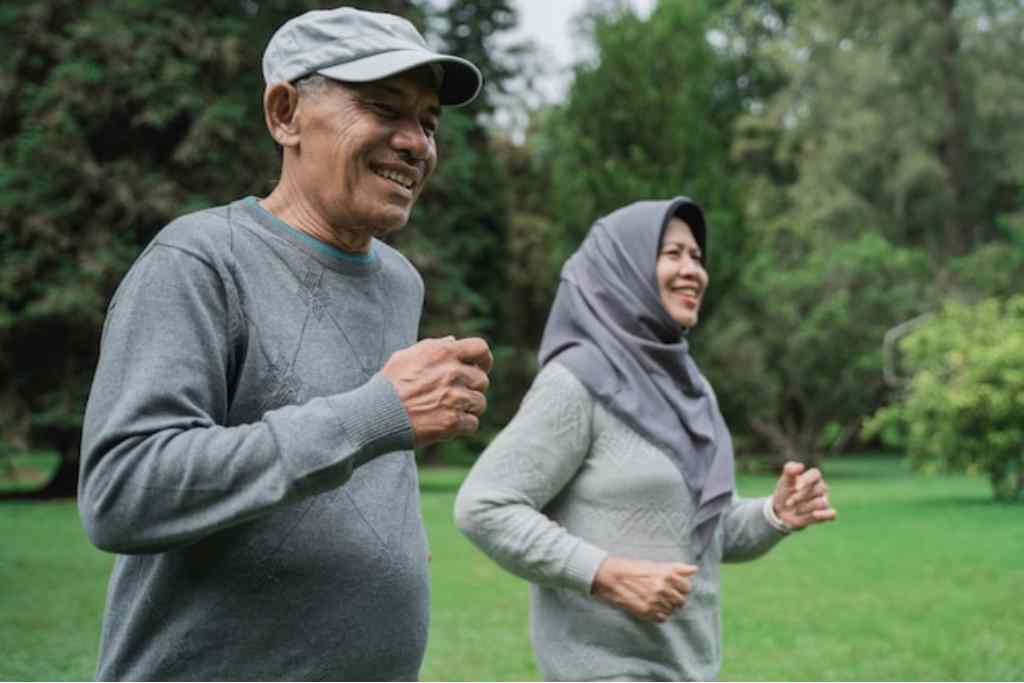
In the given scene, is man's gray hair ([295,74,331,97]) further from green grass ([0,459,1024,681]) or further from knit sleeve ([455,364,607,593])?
green grass ([0,459,1024,681])

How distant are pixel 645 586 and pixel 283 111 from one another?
67.0 inches

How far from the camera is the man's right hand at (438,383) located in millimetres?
1912

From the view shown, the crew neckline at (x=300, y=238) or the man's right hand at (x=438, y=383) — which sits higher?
the crew neckline at (x=300, y=238)

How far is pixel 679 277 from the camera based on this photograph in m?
3.96

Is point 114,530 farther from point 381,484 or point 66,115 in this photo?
point 66,115

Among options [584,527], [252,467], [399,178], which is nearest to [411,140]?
[399,178]

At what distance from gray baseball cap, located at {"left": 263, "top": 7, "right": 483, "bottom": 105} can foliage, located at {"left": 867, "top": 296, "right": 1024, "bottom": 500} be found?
58.5ft

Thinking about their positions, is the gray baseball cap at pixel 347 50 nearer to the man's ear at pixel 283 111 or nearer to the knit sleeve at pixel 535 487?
the man's ear at pixel 283 111

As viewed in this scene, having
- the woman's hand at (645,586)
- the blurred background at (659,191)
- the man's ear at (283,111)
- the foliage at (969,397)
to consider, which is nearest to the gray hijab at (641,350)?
the woman's hand at (645,586)

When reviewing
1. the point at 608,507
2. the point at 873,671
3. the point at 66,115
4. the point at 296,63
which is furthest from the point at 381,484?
the point at 66,115

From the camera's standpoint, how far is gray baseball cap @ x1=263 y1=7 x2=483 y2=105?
82.3 inches

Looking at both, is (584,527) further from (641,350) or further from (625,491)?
(641,350)

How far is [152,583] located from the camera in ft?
6.53

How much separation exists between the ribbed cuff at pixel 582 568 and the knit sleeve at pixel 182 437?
1.52 meters
